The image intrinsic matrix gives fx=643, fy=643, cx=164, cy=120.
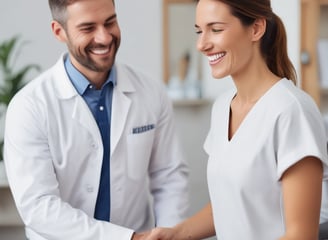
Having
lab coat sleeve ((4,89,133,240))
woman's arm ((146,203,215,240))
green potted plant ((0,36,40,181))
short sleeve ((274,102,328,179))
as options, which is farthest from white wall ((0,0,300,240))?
short sleeve ((274,102,328,179))

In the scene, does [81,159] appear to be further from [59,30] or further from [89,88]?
[59,30]

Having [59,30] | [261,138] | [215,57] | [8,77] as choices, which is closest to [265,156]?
[261,138]

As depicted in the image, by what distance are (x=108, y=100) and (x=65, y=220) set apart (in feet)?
1.31

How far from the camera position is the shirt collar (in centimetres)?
195

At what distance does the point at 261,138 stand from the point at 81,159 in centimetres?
69

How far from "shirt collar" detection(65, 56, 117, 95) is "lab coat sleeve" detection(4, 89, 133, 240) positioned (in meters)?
0.14

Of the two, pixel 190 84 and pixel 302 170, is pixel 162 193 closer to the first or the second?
pixel 302 170

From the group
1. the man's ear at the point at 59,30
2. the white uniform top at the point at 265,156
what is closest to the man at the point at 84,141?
the man's ear at the point at 59,30

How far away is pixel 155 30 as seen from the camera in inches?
143

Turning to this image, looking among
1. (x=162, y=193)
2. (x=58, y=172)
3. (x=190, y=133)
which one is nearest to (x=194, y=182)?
(x=190, y=133)

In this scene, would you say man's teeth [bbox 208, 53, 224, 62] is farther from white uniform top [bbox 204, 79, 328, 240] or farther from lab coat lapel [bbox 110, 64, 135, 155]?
lab coat lapel [bbox 110, 64, 135, 155]

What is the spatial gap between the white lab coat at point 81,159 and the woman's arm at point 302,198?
60 centimetres

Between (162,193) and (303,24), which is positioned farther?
(303,24)

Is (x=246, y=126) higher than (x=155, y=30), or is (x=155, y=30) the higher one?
(x=246, y=126)
